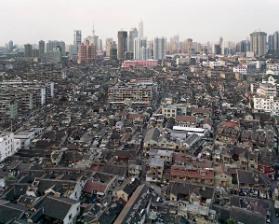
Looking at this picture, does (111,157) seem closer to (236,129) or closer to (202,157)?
(202,157)

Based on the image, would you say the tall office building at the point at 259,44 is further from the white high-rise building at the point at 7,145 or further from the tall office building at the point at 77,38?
the white high-rise building at the point at 7,145

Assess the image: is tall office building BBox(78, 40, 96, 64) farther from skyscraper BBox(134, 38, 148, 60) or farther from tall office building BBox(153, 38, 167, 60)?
tall office building BBox(153, 38, 167, 60)

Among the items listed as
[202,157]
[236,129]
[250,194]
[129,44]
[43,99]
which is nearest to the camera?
[250,194]

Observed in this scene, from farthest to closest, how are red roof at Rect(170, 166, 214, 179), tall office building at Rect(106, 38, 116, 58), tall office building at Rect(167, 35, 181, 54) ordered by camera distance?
1. tall office building at Rect(167, 35, 181, 54)
2. tall office building at Rect(106, 38, 116, 58)
3. red roof at Rect(170, 166, 214, 179)

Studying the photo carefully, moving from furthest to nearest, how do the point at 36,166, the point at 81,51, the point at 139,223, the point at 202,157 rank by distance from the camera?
the point at 81,51, the point at 202,157, the point at 36,166, the point at 139,223

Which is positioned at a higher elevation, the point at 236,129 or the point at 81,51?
the point at 81,51

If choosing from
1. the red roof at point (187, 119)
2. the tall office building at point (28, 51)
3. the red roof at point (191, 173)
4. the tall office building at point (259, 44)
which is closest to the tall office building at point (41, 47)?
the tall office building at point (28, 51)

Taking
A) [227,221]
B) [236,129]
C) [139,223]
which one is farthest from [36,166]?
[236,129]

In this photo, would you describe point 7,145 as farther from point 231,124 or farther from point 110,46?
point 110,46

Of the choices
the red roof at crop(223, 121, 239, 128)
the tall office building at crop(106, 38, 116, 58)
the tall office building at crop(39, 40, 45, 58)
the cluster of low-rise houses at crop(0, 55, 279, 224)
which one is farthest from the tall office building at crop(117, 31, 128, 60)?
the red roof at crop(223, 121, 239, 128)
